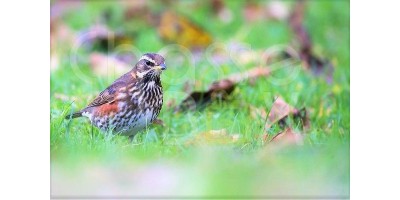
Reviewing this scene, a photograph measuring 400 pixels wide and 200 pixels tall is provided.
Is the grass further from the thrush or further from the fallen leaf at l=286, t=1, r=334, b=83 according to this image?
the fallen leaf at l=286, t=1, r=334, b=83

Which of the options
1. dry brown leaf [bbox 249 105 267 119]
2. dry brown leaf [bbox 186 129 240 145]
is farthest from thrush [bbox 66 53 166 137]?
dry brown leaf [bbox 249 105 267 119]

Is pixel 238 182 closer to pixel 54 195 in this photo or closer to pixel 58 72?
pixel 54 195

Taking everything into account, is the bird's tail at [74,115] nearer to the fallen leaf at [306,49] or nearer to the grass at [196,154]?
the grass at [196,154]

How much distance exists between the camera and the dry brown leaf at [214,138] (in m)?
2.46

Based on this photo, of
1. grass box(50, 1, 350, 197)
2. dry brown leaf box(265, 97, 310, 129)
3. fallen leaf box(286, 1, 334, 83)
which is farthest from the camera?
fallen leaf box(286, 1, 334, 83)

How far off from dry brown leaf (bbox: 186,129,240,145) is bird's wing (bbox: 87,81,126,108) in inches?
8.2

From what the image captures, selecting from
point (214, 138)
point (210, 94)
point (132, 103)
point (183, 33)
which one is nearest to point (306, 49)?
point (183, 33)

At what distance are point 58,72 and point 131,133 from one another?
0.42 meters

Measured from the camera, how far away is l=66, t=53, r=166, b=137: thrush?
7.97 ft

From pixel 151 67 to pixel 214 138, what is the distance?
23 cm

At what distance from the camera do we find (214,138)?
2471 millimetres

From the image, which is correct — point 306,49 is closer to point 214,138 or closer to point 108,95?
point 214,138

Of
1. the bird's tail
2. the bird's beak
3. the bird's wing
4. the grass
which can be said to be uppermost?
the bird's beak

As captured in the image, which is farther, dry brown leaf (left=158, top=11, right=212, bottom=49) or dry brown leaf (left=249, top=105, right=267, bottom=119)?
dry brown leaf (left=158, top=11, right=212, bottom=49)
